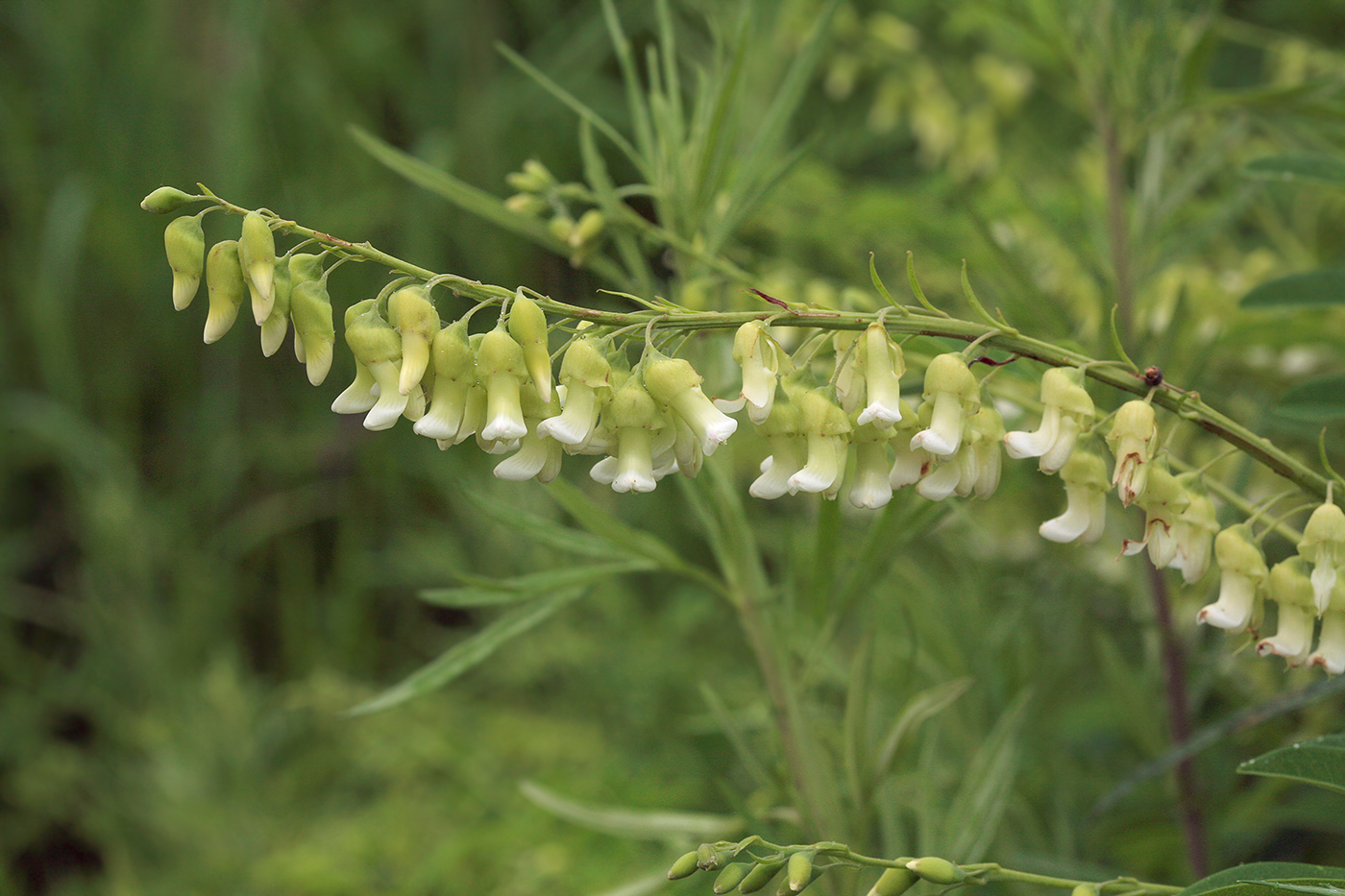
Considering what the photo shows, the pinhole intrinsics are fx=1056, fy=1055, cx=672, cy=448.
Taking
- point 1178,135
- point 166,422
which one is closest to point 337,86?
point 166,422

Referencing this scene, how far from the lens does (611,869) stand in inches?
46.9

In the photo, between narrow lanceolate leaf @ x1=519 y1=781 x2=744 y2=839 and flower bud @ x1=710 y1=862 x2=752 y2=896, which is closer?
flower bud @ x1=710 y1=862 x2=752 y2=896

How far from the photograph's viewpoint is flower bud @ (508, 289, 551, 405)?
0.53m

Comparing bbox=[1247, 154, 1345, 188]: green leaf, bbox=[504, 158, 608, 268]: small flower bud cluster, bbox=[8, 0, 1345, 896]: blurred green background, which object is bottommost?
bbox=[8, 0, 1345, 896]: blurred green background

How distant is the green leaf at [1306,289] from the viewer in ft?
2.55

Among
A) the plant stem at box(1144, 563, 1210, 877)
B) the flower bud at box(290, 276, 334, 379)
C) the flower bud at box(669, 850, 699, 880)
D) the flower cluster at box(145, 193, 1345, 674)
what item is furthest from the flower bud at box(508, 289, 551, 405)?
the plant stem at box(1144, 563, 1210, 877)

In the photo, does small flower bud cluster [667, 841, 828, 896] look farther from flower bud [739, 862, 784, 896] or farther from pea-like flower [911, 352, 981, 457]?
pea-like flower [911, 352, 981, 457]

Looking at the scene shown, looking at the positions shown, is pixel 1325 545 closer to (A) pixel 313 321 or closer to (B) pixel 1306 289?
(B) pixel 1306 289

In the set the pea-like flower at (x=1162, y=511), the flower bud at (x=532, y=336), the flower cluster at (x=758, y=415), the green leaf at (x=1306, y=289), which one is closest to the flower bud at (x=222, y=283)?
the flower cluster at (x=758, y=415)

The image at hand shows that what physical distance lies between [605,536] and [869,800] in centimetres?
28

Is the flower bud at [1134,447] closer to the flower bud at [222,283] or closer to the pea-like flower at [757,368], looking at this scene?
the pea-like flower at [757,368]

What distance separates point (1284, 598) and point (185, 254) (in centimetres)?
62

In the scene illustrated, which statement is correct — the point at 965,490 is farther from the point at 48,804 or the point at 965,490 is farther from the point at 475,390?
the point at 48,804

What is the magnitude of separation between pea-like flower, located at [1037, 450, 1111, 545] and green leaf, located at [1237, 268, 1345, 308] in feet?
1.15
